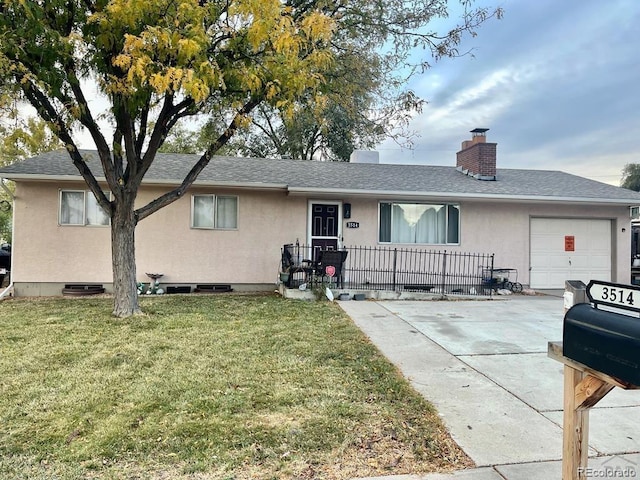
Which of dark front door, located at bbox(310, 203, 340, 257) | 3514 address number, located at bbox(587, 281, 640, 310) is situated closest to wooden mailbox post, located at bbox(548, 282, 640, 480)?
3514 address number, located at bbox(587, 281, 640, 310)

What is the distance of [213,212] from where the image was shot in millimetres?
10312

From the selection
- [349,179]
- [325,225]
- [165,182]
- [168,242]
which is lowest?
[168,242]

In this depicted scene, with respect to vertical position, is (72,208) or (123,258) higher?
(72,208)

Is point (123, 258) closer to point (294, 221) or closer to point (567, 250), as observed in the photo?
point (294, 221)

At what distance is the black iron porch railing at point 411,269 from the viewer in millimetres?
10352

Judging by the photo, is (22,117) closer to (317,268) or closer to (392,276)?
(317,268)

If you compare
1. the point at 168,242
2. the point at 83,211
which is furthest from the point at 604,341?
the point at 83,211

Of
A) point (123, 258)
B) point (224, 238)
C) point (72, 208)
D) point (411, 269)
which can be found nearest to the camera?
point (123, 258)

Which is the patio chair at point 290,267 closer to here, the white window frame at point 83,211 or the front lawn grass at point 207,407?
the front lawn grass at point 207,407

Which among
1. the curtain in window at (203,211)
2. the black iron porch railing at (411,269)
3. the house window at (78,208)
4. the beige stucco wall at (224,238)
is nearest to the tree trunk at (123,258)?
the beige stucco wall at (224,238)

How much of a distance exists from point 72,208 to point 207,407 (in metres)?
8.42

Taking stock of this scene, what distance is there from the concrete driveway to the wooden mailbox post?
56cm

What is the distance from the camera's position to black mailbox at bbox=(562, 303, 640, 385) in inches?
60.6

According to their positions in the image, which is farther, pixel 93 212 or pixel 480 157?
pixel 480 157
